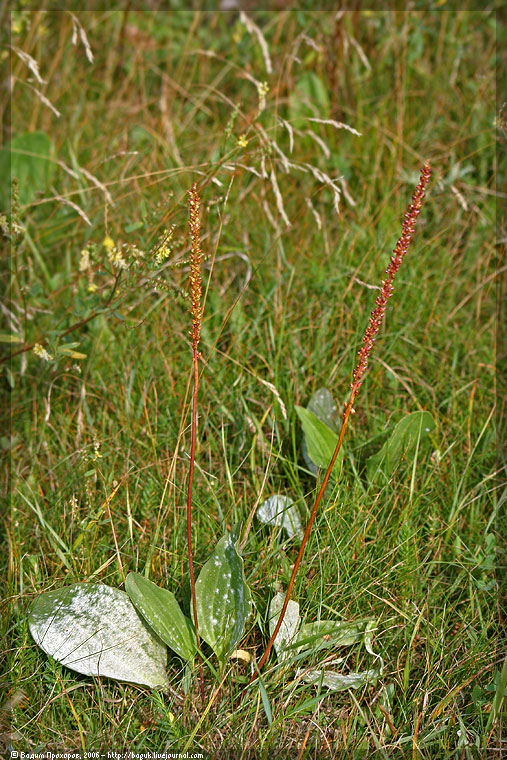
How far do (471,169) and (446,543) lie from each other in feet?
4.88

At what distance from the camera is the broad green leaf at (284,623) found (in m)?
1.52

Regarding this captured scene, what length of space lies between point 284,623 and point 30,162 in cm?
186

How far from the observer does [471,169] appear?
8.72 ft

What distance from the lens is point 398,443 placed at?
6.09 feet

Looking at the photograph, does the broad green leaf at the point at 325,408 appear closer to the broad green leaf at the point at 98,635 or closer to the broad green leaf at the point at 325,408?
the broad green leaf at the point at 325,408

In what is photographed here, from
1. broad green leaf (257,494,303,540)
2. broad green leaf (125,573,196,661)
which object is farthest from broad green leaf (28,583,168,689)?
broad green leaf (257,494,303,540)

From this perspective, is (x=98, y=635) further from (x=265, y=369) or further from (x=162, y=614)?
(x=265, y=369)

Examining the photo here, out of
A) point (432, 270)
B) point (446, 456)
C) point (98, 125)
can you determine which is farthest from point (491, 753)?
point (98, 125)

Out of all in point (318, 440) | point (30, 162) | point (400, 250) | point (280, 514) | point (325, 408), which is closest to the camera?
point (400, 250)

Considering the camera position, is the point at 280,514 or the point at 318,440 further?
the point at 318,440

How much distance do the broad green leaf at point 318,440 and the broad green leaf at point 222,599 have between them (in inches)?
15.0

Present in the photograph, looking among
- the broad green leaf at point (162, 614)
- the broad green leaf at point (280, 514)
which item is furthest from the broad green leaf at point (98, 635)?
the broad green leaf at point (280, 514)

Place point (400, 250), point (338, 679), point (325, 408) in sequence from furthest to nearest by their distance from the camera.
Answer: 1. point (325, 408)
2. point (338, 679)
3. point (400, 250)

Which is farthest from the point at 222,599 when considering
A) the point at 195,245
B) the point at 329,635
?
the point at 195,245
